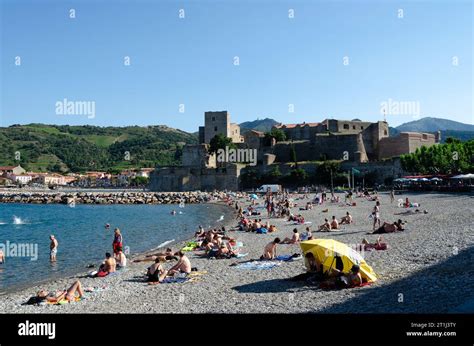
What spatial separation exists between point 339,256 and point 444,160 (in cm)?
4294

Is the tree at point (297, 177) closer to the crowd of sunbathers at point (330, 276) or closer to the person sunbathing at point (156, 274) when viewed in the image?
the person sunbathing at point (156, 274)

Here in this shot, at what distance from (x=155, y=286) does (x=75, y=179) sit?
5315 inches

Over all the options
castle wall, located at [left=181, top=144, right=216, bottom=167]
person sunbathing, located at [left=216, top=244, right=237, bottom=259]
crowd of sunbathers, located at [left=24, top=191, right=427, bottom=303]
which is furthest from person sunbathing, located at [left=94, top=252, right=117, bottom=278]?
castle wall, located at [left=181, top=144, right=216, bottom=167]

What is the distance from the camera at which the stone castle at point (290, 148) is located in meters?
64.4

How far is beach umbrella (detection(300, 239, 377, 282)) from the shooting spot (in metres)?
10.0

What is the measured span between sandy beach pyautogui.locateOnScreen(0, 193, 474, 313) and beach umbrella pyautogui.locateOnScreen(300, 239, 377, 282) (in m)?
0.33

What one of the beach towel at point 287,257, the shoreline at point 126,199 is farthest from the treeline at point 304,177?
the beach towel at point 287,257

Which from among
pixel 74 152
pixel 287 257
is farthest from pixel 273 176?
pixel 74 152

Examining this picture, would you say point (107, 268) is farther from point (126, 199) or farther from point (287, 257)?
point (126, 199)

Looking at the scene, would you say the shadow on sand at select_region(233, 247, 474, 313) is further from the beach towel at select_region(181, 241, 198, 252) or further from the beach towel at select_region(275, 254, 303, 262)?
the beach towel at select_region(181, 241, 198, 252)

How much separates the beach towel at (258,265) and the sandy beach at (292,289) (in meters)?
0.25

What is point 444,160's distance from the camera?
48.6m

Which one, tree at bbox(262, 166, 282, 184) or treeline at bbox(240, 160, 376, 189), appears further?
tree at bbox(262, 166, 282, 184)

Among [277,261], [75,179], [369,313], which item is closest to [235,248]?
[277,261]
